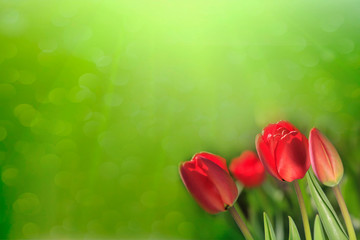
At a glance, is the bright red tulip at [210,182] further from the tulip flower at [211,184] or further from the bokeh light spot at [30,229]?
the bokeh light spot at [30,229]

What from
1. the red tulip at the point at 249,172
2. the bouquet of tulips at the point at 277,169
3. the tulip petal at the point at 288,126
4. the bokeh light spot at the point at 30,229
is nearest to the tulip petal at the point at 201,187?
the bouquet of tulips at the point at 277,169

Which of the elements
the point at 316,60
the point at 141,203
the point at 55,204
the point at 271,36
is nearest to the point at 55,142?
the point at 55,204

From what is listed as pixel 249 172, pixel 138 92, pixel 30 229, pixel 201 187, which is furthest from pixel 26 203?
pixel 201 187

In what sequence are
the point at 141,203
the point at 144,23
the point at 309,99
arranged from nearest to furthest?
the point at 309,99, the point at 144,23, the point at 141,203

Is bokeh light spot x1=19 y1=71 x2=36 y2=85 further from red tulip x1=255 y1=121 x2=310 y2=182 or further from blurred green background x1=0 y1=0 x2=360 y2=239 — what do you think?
red tulip x1=255 y1=121 x2=310 y2=182

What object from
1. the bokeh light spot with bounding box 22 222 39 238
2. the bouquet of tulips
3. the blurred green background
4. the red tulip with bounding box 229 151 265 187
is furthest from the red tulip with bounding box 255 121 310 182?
the bokeh light spot with bounding box 22 222 39 238

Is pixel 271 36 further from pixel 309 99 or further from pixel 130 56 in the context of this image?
pixel 130 56

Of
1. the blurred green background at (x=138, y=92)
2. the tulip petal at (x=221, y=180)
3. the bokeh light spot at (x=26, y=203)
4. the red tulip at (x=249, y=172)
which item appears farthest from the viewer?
the bokeh light spot at (x=26, y=203)
